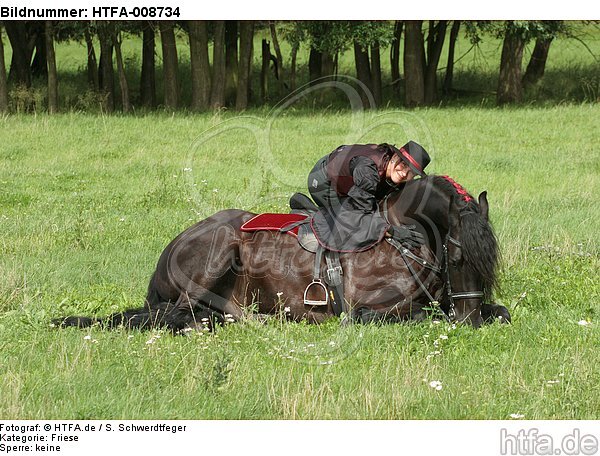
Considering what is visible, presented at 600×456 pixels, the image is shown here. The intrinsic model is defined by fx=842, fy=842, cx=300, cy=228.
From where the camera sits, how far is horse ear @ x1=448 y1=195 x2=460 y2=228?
7.29 metres

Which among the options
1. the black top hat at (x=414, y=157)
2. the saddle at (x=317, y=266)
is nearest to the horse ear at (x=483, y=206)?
the black top hat at (x=414, y=157)

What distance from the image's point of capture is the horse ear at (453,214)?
23.9ft

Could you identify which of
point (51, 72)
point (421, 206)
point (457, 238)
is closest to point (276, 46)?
point (51, 72)

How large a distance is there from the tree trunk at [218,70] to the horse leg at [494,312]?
19882 millimetres

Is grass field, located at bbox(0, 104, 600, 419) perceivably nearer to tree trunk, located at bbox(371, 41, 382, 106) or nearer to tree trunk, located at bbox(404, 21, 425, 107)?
tree trunk, located at bbox(404, 21, 425, 107)

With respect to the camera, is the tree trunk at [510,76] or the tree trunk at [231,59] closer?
the tree trunk at [510,76]

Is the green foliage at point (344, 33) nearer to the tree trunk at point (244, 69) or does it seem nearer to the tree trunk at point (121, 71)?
the tree trunk at point (244, 69)

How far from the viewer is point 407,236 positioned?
25.4 feet

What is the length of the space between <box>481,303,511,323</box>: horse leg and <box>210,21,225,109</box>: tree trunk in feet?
65.2

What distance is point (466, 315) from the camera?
7.35 metres
